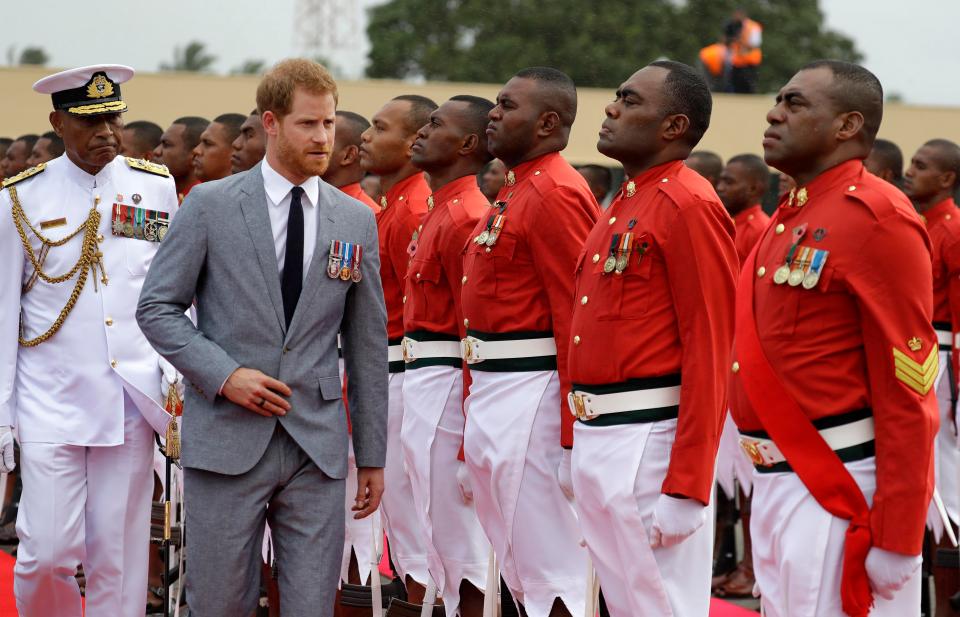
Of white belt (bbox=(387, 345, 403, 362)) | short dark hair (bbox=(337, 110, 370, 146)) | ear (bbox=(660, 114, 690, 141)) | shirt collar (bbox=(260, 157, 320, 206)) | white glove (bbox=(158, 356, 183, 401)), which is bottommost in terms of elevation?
white belt (bbox=(387, 345, 403, 362))

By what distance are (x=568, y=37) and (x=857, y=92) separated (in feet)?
122

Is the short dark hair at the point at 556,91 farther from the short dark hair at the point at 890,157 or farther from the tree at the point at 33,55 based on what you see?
the tree at the point at 33,55

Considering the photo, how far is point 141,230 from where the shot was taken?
593 centimetres

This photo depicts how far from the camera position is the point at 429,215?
22.0 feet

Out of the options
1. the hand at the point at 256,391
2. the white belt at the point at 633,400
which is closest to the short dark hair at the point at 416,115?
the white belt at the point at 633,400

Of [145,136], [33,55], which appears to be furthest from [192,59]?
[145,136]

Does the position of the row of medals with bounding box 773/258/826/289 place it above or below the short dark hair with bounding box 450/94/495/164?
above

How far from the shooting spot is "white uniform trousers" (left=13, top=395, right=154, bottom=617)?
5.62 m

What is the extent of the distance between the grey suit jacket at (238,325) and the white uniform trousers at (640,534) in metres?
0.90

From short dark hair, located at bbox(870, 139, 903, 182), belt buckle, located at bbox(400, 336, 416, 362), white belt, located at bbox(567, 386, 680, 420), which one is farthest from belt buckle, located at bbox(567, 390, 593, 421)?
short dark hair, located at bbox(870, 139, 903, 182)

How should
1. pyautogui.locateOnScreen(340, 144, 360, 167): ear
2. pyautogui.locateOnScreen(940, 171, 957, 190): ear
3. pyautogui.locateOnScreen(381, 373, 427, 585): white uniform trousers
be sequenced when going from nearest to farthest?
1. pyautogui.locateOnScreen(381, 373, 427, 585): white uniform trousers
2. pyautogui.locateOnScreen(340, 144, 360, 167): ear
3. pyautogui.locateOnScreen(940, 171, 957, 190): ear

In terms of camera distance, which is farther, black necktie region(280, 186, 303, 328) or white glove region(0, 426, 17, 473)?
white glove region(0, 426, 17, 473)

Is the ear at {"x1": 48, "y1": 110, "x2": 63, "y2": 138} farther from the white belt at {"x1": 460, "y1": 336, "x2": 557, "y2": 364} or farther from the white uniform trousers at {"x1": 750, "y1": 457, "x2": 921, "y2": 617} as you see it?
the white uniform trousers at {"x1": 750, "y1": 457, "x2": 921, "y2": 617}

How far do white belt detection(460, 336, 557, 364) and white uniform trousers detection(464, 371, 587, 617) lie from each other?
0.26ft
